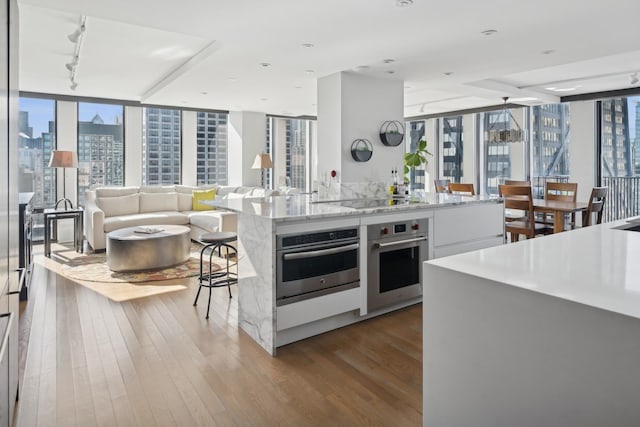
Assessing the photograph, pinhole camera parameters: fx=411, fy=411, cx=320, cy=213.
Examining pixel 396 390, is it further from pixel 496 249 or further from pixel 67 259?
pixel 67 259

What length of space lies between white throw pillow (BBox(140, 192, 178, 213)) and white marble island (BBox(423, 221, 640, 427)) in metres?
6.17

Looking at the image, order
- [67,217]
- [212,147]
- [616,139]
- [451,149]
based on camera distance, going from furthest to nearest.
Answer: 1. [451,149]
2. [212,147]
3. [616,139]
4. [67,217]

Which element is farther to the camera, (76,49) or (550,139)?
(550,139)

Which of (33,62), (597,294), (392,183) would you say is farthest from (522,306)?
(33,62)

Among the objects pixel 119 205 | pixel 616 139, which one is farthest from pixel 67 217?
pixel 616 139

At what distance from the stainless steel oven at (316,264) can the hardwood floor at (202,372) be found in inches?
14.6

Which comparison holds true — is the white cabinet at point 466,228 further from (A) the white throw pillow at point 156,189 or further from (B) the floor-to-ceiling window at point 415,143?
(B) the floor-to-ceiling window at point 415,143

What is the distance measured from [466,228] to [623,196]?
188 inches

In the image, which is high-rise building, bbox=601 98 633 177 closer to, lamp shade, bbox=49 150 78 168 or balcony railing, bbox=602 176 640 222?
balcony railing, bbox=602 176 640 222

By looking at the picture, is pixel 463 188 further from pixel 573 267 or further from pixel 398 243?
pixel 573 267

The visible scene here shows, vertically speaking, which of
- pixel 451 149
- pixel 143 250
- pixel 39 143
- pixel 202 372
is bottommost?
pixel 202 372

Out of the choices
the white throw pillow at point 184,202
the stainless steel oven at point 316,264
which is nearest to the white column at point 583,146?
the stainless steel oven at point 316,264

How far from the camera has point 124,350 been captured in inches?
108

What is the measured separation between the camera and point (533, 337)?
114cm
